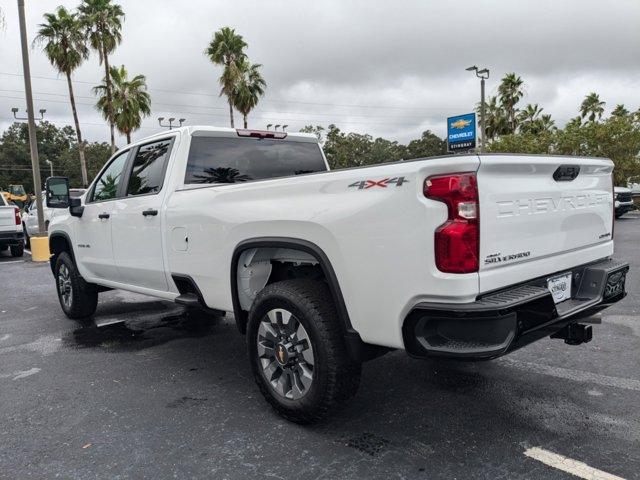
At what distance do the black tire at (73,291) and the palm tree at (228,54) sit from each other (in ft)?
80.3

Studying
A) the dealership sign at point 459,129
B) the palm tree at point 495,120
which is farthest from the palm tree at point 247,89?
the palm tree at point 495,120

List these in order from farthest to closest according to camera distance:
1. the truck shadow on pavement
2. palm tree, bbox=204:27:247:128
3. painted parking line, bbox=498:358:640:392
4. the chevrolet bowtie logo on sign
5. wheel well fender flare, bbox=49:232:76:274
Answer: palm tree, bbox=204:27:247:128 < the chevrolet bowtie logo on sign < wheel well fender flare, bbox=49:232:76:274 < the truck shadow on pavement < painted parking line, bbox=498:358:640:392

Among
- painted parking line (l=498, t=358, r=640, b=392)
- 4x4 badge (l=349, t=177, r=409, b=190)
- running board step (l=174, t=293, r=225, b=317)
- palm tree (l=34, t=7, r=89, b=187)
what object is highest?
palm tree (l=34, t=7, r=89, b=187)

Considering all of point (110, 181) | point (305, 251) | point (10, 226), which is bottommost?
point (10, 226)

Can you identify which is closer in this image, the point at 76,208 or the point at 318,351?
the point at 318,351

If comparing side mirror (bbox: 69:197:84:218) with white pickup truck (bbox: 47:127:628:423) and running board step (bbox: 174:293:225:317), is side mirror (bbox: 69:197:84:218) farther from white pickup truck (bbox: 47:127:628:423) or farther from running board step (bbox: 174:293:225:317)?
running board step (bbox: 174:293:225:317)

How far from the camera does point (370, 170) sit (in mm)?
2658

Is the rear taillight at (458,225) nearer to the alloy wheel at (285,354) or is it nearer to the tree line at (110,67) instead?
the alloy wheel at (285,354)

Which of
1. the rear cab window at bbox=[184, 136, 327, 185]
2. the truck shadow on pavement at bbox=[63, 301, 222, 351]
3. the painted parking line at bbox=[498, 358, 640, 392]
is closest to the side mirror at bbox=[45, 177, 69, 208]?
the truck shadow on pavement at bbox=[63, 301, 222, 351]

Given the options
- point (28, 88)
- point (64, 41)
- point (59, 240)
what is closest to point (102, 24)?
point (64, 41)

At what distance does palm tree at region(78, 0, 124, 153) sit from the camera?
82.3 feet

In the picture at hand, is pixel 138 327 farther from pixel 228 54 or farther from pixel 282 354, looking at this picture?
pixel 228 54

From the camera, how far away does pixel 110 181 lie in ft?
17.0

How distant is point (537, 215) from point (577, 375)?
180 cm
